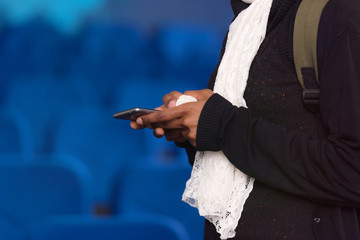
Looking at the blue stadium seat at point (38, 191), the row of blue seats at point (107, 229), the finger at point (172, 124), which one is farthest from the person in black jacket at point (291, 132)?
the blue stadium seat at point (38, 191)

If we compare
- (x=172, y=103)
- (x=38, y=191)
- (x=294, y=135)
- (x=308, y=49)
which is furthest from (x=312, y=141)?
(x=38, y=191)

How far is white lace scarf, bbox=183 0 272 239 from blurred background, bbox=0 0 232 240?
246 mm

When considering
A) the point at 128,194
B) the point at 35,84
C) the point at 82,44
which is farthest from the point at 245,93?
the point at 82,44

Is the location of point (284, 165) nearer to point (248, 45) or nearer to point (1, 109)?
point (248, 45)

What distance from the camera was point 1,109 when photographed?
3.18 m

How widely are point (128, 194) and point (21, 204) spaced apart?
1.15 ft

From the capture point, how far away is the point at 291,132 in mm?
672

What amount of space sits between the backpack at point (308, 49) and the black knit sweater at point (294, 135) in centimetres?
1

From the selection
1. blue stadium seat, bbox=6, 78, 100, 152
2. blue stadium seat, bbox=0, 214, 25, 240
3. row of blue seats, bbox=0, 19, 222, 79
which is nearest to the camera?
blue stadium seat, bbox=0, 214, 25, 240

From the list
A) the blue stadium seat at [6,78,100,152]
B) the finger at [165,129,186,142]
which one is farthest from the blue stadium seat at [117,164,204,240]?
the blue stadium seat at [6,78,100,152]

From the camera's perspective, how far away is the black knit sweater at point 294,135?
2.04 feet

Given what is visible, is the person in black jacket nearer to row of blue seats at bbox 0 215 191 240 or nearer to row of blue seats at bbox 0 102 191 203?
row of blue seats at bbox 0 215 191 240

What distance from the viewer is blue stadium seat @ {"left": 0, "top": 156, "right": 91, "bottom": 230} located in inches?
53.7

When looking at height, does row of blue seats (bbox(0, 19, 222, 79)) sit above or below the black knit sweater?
above
